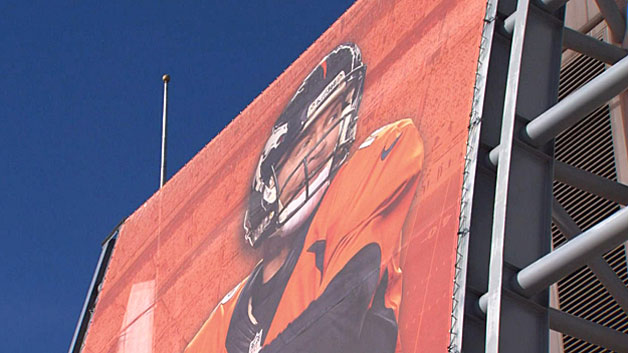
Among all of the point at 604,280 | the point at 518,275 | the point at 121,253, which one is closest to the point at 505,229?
the point at 518,275

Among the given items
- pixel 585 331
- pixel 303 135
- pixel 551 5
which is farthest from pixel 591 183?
pixel 303 135

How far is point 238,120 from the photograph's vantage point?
51.2 feet

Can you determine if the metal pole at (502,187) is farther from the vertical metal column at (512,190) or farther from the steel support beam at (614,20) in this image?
the steel support beam at (614,20)

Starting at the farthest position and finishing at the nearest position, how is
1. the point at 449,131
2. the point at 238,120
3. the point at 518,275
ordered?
the point at 238,120
the point at 449,131
the point at 518,275

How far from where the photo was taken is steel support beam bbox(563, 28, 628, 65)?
10.1 m

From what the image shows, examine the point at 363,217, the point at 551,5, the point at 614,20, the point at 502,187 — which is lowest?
the point at 502,187

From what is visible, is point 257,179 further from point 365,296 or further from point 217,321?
point 365,296

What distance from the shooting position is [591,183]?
364 inches

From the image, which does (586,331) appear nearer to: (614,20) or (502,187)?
(502,187)

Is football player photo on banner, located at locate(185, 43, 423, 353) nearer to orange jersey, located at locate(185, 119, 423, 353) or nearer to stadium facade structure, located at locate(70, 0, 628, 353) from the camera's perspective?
orange jersey, located at locate(185, 119, 423, 353)

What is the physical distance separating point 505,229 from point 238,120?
24.3 ft

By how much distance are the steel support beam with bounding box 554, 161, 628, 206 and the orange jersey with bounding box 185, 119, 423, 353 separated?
183cm

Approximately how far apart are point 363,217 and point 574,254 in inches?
150

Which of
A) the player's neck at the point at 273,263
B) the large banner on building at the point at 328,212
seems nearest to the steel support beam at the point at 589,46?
the large banner on building at the point at 328,212
